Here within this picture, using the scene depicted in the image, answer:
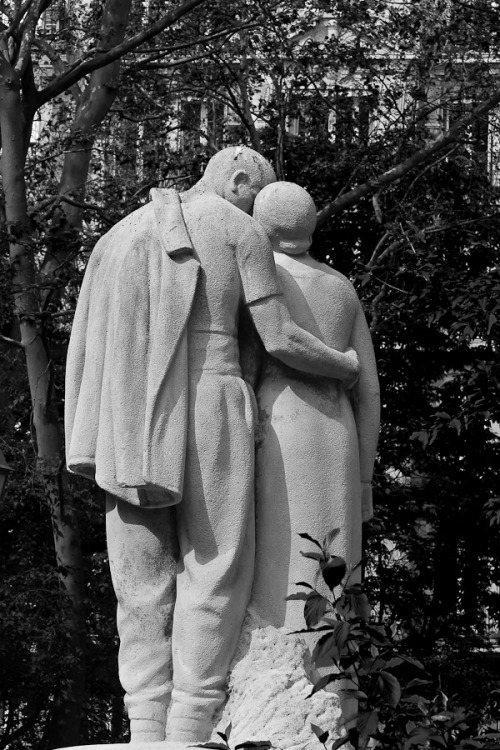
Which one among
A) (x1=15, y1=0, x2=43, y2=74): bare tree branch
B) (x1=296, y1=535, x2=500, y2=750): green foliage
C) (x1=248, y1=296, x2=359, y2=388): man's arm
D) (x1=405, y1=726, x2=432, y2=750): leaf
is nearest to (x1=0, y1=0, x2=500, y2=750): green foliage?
(x1=15, y1=0, x2=43, y2=74): bare tree branch

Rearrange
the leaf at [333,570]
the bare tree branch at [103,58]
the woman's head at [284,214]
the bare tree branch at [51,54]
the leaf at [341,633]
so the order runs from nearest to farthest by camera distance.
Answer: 1. the leaf at [341,633]
2. the leaf at [333,570]
3. the woman's head at [284,214]
4. the bare tree branch at [103,58]
5. the bare tree branch at [51,54]

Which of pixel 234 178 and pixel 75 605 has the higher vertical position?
pixel 234 178

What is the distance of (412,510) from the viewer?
1731 centimetres

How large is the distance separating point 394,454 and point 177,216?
1081 cm

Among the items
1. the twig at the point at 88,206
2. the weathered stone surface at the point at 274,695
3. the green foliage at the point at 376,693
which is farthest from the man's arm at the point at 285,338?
the twig at the point at 88,206

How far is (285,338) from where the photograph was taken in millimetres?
6480

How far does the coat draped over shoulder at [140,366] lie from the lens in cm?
625

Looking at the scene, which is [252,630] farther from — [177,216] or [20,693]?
[20,693]

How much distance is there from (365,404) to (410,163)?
9506mm

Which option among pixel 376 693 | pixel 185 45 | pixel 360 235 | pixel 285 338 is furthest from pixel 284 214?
pixel 360 235

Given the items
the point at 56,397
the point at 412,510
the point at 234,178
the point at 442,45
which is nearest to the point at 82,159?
the point at 56,397

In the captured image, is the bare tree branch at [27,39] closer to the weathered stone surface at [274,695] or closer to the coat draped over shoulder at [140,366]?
Result: the coat draped over shoulder at [140,366]

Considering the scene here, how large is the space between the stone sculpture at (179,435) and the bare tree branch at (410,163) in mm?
9194

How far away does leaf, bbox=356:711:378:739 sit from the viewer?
425 centimetres
